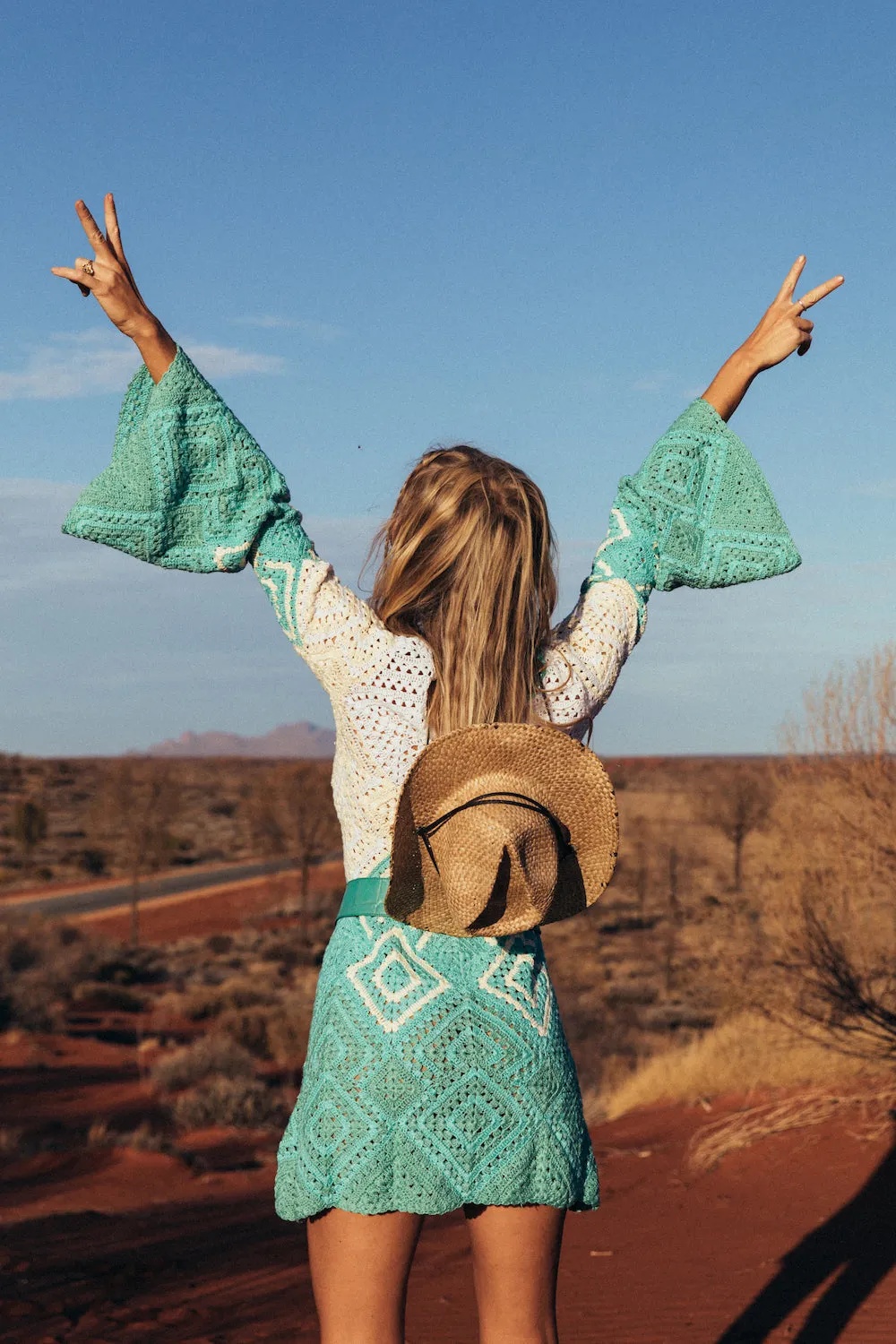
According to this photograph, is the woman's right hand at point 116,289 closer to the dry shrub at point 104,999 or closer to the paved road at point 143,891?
the dry shrub at point 104,999

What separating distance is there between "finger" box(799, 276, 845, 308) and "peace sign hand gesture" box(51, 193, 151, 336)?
1283 millimetres

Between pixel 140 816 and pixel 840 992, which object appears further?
pixel 140 816

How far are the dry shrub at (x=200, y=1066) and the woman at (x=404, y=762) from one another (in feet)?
35.7

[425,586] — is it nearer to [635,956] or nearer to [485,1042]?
[485,1042]

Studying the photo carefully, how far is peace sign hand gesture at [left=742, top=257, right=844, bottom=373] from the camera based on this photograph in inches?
99.5

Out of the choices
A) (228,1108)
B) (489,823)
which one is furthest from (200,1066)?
(489,823)

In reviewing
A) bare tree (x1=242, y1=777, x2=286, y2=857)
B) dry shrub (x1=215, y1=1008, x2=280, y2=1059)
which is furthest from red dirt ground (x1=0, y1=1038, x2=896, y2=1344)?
bare tree (x1=242, y1=777, x2=286, y2=857)

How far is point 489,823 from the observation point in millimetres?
1970

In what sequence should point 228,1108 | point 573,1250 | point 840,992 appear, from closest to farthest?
point 573,1250 < point 840,992 < point 228,1108

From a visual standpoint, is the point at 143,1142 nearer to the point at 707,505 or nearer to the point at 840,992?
the point at 840,992

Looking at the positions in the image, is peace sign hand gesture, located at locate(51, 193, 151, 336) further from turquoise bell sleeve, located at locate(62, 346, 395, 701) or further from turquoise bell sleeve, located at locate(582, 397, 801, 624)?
turquoise bell sleeve, located at locate(582, 397, 801, 624)

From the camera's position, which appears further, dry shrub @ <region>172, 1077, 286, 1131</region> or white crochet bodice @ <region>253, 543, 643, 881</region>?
dry shrub @ <region>172, 1077, 286, 1131</region>

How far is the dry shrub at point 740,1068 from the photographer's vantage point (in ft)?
31.5

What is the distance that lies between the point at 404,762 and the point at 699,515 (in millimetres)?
881
